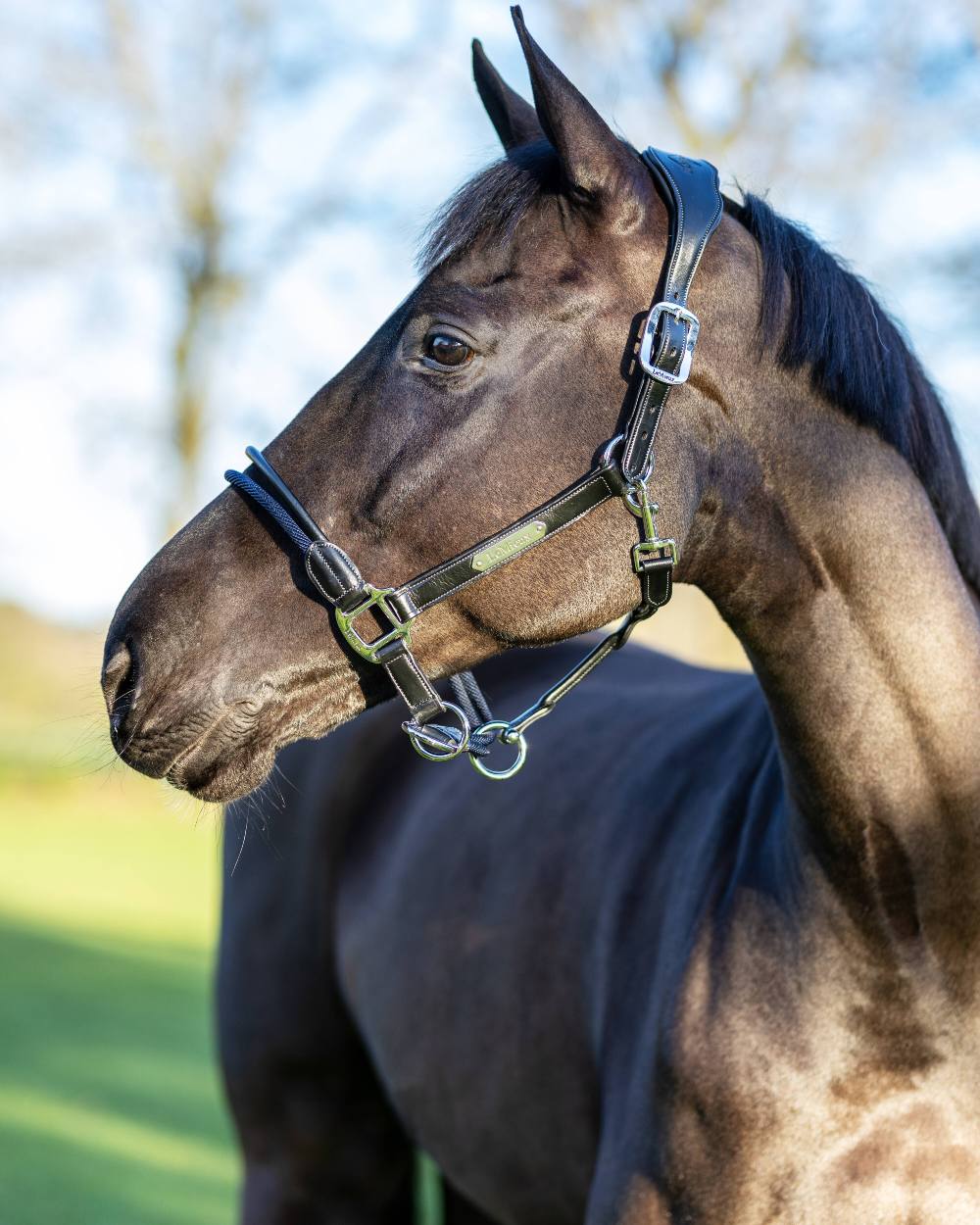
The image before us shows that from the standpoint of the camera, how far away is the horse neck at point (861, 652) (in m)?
1.85

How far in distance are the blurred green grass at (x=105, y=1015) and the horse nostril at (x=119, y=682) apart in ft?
0.25

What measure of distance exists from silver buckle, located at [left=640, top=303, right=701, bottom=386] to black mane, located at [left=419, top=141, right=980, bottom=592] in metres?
0.13

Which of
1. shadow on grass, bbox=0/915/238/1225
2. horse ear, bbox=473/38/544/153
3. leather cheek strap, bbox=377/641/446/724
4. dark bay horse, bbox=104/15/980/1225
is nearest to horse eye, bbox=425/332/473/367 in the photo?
dark bay horse, bbox=104/15/980/1225

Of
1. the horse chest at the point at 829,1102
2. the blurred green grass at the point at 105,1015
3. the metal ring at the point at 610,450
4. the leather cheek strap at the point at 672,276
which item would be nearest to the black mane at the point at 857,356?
the leather cheek strap at the point at 672,276

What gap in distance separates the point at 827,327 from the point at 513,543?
55 cm

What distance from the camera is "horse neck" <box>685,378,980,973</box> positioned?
1.85 metres

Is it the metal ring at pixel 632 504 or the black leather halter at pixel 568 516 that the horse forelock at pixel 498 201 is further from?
the metal ring at pixel 632 504

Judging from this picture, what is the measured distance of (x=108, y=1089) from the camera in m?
5.90

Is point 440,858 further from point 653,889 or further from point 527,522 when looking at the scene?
point 527,522

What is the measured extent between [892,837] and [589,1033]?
801 mm

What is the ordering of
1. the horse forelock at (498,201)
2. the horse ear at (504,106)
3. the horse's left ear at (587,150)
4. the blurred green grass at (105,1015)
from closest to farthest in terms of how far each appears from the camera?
the horse's left ear at (587,150)
the horse forelock at (498,201)
the horse ear at (504,106)
the blurred green grass at (105,1015)

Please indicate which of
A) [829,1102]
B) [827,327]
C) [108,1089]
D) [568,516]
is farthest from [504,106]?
[108,1089]

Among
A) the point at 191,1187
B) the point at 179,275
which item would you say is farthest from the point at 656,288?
the point at 179,275

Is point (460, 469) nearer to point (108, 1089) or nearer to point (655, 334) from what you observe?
point (655, 334)
